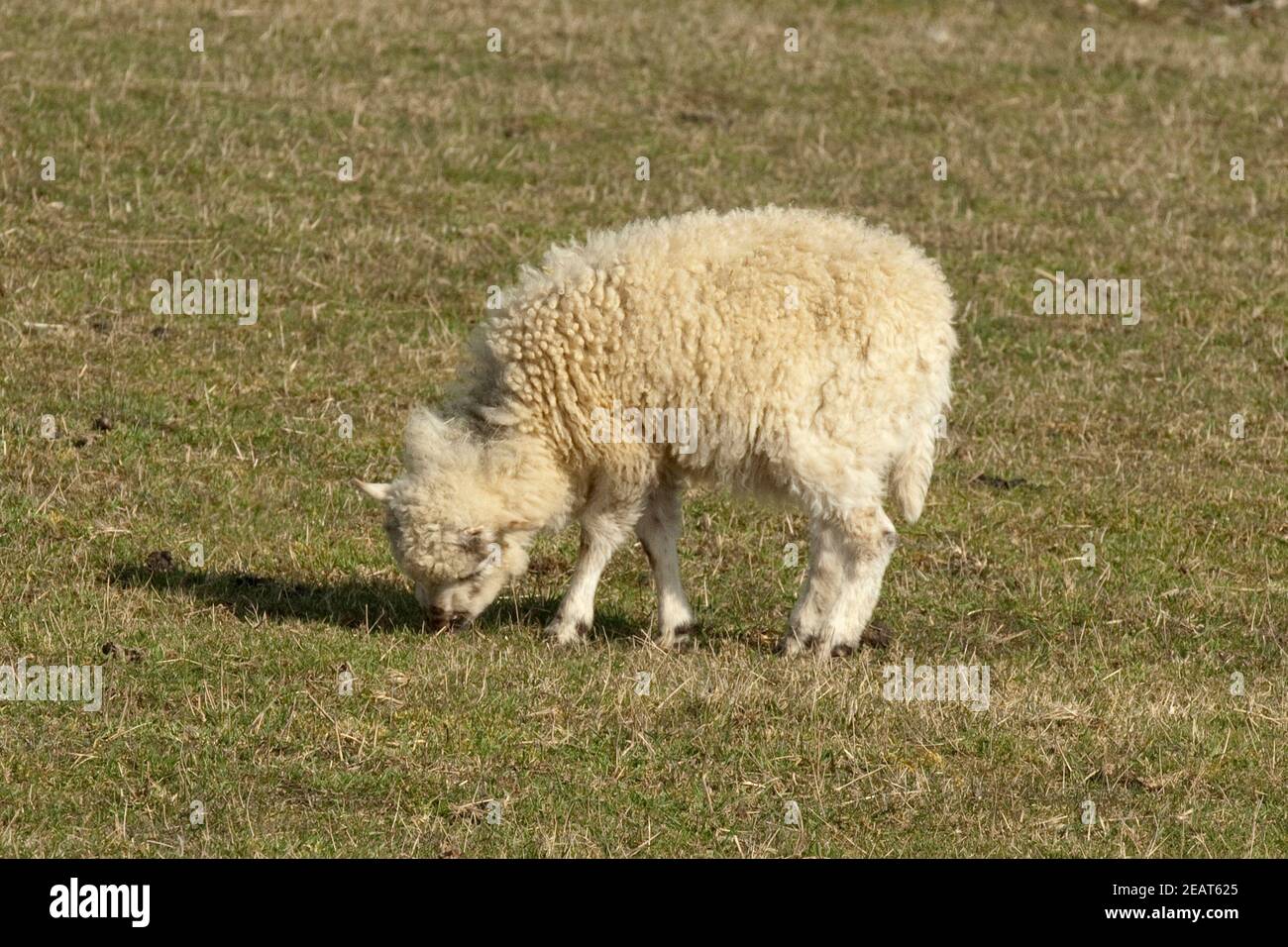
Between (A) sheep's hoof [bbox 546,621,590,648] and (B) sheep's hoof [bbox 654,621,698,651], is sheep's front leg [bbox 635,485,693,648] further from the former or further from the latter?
(A) sheep's hoof [bbox 546,621,590,648]

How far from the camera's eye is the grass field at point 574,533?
782 cm

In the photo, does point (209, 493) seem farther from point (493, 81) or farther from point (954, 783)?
point (493, 81)

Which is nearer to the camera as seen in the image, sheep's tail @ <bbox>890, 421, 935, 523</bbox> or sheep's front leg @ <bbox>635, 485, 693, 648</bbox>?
sheep's tail @ <bbox>890, 421, 935, 523</bbox>

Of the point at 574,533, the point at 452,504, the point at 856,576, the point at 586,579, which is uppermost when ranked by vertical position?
the point at 452,504

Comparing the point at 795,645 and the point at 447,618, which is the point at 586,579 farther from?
the point at 795,645

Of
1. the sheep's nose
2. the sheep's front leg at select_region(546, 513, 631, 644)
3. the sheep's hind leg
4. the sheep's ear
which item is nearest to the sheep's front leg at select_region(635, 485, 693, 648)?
the sheep's front leg at select_region(546, 513, 631, 644)

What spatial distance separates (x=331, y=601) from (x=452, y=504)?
49.3 inches

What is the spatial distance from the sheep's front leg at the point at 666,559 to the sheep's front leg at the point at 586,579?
0.26 meters

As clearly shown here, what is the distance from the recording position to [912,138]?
19.2m

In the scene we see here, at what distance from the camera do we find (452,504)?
916 centimetres

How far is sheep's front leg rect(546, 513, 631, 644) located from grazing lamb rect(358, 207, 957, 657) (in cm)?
2

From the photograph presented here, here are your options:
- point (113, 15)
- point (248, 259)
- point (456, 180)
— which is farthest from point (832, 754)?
point (113, 15)

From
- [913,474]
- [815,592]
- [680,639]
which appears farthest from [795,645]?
[913,474]

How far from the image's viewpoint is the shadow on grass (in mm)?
9773
